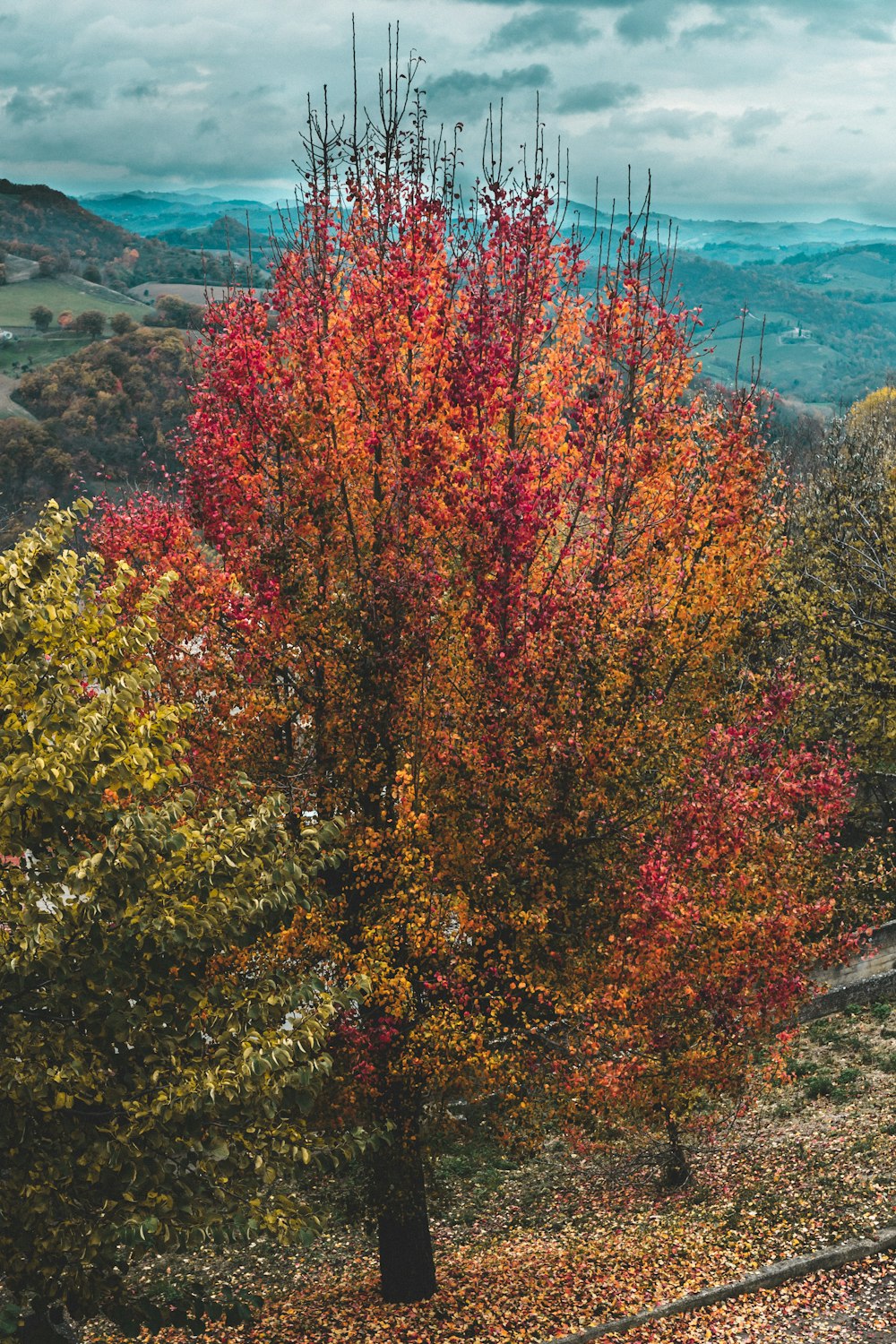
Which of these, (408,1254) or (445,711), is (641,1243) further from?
(445,711)

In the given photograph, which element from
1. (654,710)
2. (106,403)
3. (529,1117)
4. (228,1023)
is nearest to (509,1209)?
(529,1117)

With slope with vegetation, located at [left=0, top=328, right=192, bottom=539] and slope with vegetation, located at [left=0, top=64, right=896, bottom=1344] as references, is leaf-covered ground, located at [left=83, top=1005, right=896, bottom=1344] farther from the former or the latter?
slope with vegetation, located at [left=0, top=328, right=192, bottom=539]

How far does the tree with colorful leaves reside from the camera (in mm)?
15852

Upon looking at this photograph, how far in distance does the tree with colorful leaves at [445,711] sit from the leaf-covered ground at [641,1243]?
161 centimetres

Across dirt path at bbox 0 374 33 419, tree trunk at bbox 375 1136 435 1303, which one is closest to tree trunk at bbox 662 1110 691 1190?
tree trunk at bbox 375 1136 435 1303

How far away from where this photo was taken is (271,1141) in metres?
10.8

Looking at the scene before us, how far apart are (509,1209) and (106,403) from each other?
101 metres

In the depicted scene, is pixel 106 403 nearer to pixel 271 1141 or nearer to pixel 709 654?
pixel 709 654

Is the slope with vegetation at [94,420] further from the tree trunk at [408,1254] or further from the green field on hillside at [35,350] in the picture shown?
the tree trunk at [408,1254]

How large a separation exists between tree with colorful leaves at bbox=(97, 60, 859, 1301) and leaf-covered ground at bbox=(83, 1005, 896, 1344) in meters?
1.61

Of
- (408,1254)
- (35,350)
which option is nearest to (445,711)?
(408,1254)

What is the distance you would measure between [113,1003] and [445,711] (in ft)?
26.8

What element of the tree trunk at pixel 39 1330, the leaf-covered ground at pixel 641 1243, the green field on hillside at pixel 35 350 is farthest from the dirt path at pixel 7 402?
the tree trunk at pixel 39 1330

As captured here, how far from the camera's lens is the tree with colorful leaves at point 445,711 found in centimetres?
1585
